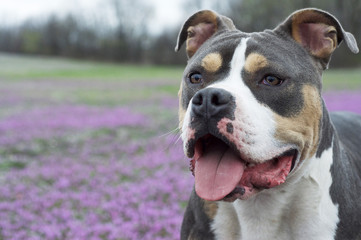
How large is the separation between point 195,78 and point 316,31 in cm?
93

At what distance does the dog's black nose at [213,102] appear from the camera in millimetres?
2611

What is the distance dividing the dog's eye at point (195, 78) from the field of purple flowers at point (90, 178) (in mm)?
624

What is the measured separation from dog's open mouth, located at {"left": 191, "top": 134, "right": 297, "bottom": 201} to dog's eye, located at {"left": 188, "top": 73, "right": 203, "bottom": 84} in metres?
0.47

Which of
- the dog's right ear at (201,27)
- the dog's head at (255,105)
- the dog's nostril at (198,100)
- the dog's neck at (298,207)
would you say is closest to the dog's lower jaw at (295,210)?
the dog's neck at (298,207)

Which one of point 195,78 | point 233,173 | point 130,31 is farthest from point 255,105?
point 130,31

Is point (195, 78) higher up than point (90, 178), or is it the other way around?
point (195, 78)

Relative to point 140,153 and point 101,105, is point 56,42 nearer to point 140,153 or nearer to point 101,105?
point 101,105

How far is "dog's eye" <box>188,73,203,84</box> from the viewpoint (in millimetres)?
3158

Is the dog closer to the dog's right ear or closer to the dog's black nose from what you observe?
the dog's black nose

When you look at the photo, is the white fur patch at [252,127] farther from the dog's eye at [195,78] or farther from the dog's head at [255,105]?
the dog's eye at [195,78]

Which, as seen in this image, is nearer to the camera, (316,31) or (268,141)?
(268,141)

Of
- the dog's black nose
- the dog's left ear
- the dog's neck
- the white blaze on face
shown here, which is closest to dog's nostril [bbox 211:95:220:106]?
the dog's black nose

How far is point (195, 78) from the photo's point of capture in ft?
10.5

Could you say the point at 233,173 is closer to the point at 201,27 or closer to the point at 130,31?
the point at 201,27
